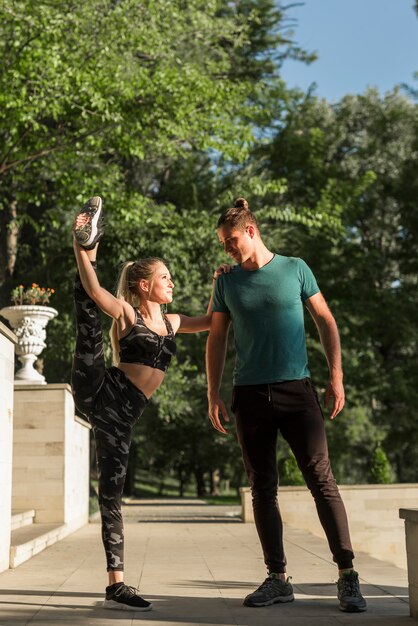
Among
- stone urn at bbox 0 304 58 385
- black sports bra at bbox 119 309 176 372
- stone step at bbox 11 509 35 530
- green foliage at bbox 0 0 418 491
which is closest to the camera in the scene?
black sports bra at bbox 119 309 176 372

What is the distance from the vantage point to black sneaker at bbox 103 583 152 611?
4.47 m

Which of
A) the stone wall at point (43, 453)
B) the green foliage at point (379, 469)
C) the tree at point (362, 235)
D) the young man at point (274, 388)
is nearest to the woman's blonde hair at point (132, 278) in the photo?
the young man at point (274, 388)

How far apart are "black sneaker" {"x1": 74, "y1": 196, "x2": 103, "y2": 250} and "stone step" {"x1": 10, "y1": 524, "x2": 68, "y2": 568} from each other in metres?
3.52

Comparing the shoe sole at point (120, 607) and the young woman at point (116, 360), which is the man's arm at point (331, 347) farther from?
the shoe sole at point (120, 607)

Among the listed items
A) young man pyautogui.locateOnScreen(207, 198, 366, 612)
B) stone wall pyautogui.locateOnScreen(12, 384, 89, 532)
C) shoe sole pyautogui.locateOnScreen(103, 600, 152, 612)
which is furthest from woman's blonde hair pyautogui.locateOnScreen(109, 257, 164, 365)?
stone wall pyautogui.locateOnScreen(12, 384, 89, 532)

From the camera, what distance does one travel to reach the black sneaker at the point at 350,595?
14.3 ft

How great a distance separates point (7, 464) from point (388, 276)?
82.3 ft

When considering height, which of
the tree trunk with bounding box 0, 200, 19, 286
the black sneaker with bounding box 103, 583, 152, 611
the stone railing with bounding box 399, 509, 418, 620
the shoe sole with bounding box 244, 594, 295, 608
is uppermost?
the tree trunk with bounding box 0, 200, 19, 286

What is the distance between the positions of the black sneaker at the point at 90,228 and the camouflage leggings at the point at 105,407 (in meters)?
0.25

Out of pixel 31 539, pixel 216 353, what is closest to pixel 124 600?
pixel 216 353

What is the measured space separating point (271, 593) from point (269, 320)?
1.53 meters

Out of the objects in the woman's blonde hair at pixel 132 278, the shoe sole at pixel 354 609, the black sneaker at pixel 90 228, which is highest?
the black sneaker at pixel 90 228

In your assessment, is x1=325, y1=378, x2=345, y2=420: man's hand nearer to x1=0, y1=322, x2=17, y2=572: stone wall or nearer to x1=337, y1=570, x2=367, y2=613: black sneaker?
x1=337, y1=570, x2=367, y2=613: black sneaker

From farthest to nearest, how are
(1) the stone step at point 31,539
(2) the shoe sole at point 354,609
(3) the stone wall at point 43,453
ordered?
1. (3) the stone wall at point 43,453
2. (1) the stone step at point 31,539
3. (2) the shoe sole at point 354,609
